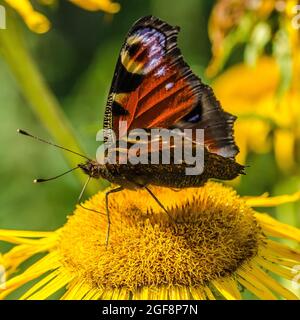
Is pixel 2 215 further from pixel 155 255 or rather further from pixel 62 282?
pixel 155 255

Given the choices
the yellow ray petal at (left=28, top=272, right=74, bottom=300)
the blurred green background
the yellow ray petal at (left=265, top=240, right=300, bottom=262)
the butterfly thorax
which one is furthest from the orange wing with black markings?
the blurred green background

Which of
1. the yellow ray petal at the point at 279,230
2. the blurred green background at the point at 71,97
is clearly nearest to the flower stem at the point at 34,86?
the yellow ray petal at the point at 279,230

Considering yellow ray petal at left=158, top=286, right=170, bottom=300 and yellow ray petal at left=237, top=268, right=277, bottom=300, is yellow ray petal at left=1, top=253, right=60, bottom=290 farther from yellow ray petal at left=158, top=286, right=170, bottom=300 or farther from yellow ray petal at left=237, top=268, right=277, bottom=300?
yellow ray petal at left=237, top=268, right=277, bottom=300

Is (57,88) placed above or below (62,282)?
above

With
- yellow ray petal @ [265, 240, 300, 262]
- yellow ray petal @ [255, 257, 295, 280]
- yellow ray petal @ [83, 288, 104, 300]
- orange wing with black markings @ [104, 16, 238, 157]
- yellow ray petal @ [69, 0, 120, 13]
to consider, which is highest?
yellow ray petal @ [69, 0, 120, 13]

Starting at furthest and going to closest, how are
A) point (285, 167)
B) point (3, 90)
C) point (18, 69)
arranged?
point (3, 90)
point (285, 167)
point (18, 69)

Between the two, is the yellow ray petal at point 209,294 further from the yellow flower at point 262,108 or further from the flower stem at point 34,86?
the yellow flower at point 262,108
